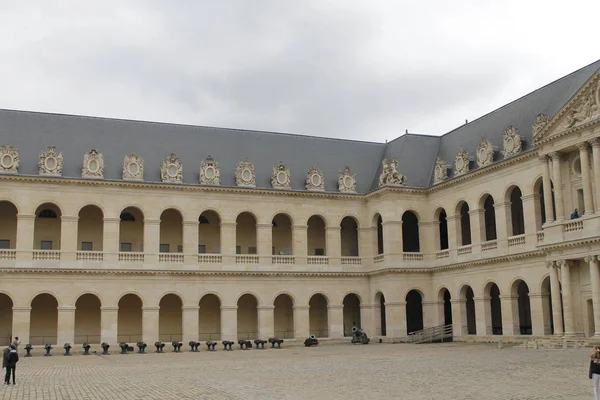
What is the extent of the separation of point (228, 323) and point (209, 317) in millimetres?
3030

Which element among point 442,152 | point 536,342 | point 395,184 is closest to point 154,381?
point 536,342

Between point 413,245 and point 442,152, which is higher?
point 442,152

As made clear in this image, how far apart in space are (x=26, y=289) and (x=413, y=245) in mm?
28468

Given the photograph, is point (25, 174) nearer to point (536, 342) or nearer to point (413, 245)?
point (413, 245)

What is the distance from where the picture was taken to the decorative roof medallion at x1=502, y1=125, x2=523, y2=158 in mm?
44344

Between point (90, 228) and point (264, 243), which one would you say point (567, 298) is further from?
point (90, 228)

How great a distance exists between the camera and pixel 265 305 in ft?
170

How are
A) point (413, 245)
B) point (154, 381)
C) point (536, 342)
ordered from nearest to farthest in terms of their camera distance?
point (154, 381) → point (536, 342) → point (413, 245)

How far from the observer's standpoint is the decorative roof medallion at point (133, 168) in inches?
1944

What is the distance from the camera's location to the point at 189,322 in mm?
49375

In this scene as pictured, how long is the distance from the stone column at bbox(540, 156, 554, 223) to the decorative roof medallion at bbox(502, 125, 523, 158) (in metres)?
3.05

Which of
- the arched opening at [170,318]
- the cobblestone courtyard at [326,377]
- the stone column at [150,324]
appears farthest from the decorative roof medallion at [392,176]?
the stone column at [150,324]

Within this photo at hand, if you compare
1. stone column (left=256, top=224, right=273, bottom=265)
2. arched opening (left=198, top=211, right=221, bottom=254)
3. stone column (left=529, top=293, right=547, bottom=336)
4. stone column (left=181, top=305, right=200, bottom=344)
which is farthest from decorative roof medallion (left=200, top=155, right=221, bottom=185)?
stone column (left=529, top=293, right=547, bottom=336)

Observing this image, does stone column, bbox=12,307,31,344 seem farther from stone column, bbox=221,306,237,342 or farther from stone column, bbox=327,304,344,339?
stone column, bbox=327,304,344,339
